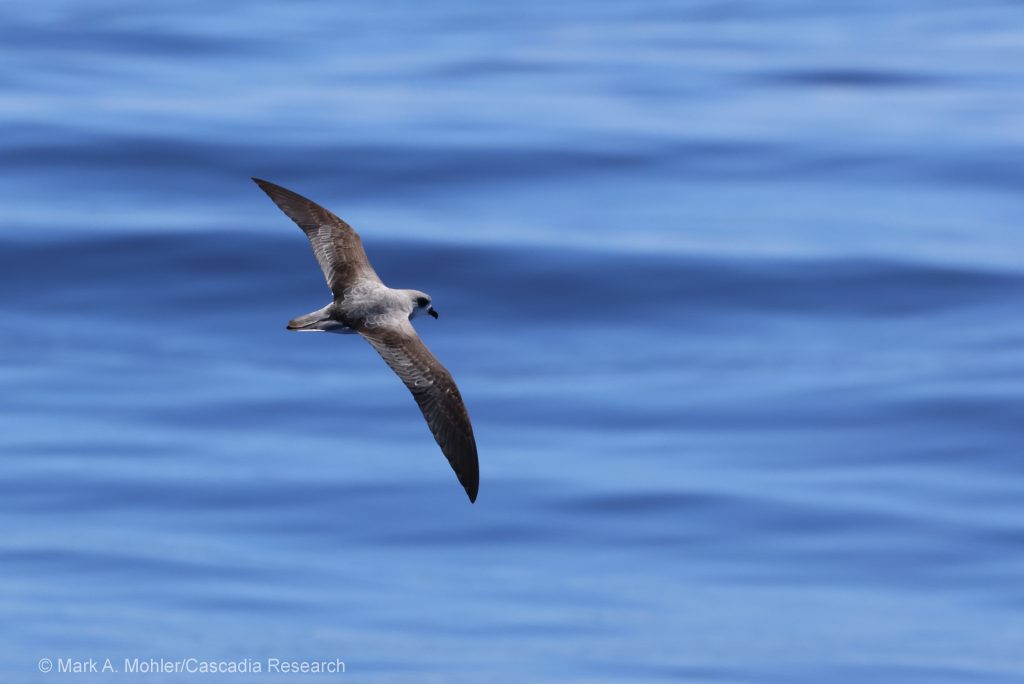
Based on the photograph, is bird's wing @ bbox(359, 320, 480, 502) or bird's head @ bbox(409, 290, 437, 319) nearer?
bird's wing @ bbox(359, 320, 480, 502)

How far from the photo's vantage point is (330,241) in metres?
12.3

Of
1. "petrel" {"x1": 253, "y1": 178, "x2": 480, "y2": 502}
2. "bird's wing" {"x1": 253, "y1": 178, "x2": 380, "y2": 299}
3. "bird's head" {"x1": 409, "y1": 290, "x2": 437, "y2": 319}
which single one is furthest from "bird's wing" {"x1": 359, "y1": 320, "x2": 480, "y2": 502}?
"bird's wing" {"x1": 253, "y1": 178, "x2": 380, "y2": 299}

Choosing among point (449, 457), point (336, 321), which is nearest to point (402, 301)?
point (336, 321)

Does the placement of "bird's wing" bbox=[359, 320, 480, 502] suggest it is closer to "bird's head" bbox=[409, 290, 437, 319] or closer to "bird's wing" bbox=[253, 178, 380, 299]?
"bird's head" bbox=[409, 290, 437, 319]

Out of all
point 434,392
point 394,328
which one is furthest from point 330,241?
point 434,392

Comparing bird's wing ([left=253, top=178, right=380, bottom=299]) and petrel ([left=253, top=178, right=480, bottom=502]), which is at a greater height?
bird's wing ([left=253, top=178, right=380, bottom=299])

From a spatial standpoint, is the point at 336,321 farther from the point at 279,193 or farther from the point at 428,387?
the point at 279,193

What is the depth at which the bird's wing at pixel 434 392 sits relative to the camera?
34.3ft

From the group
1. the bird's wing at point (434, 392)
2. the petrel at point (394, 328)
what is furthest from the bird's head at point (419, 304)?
the bird's wing at point (434, 392)

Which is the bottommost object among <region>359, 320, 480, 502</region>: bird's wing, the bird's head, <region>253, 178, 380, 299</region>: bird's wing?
<region>359, 320, 480, 502</region>: bird's wing

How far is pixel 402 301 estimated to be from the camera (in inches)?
447

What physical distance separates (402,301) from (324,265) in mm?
1059

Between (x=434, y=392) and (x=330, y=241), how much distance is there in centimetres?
204

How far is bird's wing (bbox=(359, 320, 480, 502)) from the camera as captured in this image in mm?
10461
